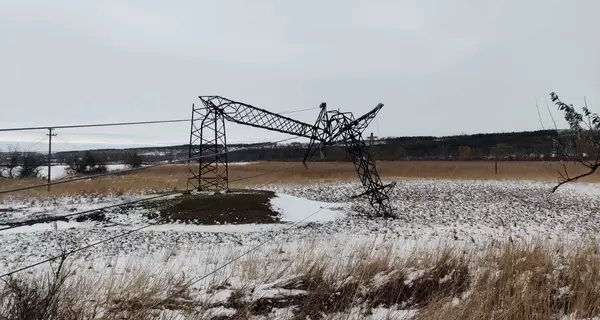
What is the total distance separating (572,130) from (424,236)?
768 cm

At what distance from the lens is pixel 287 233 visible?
11430 mm

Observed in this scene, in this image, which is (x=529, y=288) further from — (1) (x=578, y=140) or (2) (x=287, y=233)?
(2) (x=287, y=233)

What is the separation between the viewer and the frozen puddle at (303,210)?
14211 mm

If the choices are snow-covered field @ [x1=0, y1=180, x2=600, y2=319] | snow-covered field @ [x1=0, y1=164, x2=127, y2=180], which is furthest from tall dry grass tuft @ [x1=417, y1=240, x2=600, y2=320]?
snow-covered field @ [x1=0, y1=164, x2=127, y2=180]

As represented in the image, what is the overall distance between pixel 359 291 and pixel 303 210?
438 inches

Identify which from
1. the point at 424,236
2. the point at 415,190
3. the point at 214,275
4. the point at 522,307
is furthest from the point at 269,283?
the point at 415,190

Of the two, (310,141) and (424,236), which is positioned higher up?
(310,141)

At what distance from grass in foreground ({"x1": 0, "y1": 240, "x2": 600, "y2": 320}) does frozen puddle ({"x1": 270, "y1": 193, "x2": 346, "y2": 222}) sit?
8.42 m

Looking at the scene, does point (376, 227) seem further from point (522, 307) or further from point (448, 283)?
point (522, 307)

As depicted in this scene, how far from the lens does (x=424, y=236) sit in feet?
35.4

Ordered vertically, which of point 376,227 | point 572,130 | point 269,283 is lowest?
point 376,227

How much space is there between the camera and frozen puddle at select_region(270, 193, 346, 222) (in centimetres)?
1421

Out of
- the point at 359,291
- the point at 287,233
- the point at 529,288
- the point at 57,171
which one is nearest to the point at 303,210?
the point at 287,233

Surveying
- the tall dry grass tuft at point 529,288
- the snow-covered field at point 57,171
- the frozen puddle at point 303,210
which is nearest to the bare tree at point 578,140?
the tall dry grass tuft at point 529,288
